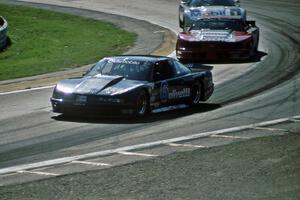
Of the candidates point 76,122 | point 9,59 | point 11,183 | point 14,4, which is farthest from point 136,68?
point 14,4

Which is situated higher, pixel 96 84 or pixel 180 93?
pixel 96 84

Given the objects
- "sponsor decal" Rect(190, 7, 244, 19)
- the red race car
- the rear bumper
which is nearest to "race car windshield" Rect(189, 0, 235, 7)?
"sponsor decal" Rect(190, 7, 244, 19)

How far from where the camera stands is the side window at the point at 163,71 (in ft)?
59.2

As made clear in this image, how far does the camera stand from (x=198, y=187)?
11.0 m

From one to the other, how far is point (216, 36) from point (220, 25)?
944 mm

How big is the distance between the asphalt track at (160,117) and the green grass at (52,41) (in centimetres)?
432

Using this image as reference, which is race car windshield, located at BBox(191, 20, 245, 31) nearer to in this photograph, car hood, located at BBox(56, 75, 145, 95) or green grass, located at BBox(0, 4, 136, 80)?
green grass, located at BBox(0, 4, 136, 80)

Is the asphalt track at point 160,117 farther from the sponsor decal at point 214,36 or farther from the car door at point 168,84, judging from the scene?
the sponsor decal at point 214,36

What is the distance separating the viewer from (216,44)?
26.1 meters

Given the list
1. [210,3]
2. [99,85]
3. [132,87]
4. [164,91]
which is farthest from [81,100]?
[210,3]

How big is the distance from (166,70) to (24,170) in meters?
6.63

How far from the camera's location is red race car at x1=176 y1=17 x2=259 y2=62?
85.6 ft

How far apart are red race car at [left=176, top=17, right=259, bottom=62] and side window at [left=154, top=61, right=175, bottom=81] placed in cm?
762

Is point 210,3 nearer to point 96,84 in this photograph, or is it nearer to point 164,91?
point 164,91
